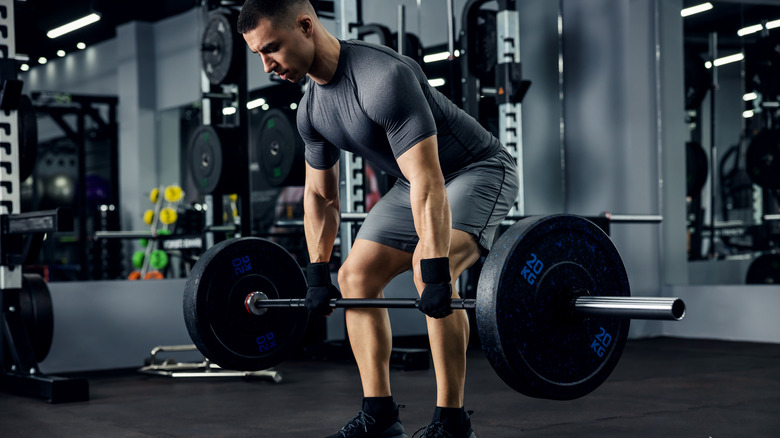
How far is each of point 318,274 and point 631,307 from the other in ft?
2.77

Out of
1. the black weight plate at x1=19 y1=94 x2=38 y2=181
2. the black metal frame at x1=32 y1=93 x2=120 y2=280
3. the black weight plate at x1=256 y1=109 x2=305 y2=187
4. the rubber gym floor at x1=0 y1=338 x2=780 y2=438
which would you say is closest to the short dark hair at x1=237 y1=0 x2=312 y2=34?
the rubber gym floor at x1=0 y1=338 x2=780 y2=438

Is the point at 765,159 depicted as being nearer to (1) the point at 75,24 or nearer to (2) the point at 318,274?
(2) the point at 318,274

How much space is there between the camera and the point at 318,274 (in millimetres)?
2242

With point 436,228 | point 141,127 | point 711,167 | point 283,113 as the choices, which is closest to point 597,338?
point 436,228

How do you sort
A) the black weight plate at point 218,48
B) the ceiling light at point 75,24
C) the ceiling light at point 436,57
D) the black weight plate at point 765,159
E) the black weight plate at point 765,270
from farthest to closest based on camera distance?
the ceiling light at point 75,24 → the black weight plate at point 765,159 → the black weight plate at point 765,270 → the ceiling light at point 436,57 → the black weight plate at point 218,48

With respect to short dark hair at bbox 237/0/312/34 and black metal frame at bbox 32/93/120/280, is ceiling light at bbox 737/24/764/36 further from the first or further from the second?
black metal frame at bbox 32/93/120/280

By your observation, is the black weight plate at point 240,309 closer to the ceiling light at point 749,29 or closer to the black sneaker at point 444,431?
the black sneaker at point 444,431

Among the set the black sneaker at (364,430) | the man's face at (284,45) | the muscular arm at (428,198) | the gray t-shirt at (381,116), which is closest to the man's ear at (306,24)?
the man's face at (284,45)

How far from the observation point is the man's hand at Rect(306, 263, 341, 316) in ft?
7.20

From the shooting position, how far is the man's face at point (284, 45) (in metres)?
1.92

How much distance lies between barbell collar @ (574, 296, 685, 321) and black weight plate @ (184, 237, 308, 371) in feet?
3.21

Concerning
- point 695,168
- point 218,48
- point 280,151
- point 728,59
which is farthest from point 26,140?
point 728,59

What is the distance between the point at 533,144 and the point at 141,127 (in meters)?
5.45

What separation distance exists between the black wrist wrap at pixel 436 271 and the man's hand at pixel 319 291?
383 millimetres
